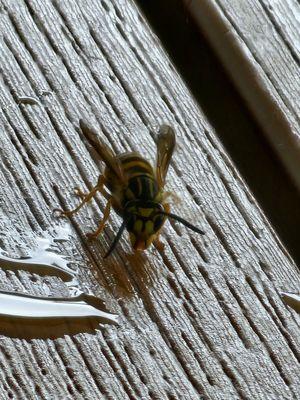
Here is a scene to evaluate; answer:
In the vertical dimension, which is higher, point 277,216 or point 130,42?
point 130,42

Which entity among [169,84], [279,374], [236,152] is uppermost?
[169,84]

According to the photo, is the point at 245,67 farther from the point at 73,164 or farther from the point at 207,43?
the point at 73,164

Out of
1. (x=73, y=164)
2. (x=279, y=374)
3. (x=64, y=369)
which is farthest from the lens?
(x=73, y=164)

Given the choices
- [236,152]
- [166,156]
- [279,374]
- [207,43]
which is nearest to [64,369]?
[279,374]

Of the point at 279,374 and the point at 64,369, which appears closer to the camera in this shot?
the point at 64,369

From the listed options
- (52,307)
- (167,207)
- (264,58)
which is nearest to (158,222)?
(167,207)

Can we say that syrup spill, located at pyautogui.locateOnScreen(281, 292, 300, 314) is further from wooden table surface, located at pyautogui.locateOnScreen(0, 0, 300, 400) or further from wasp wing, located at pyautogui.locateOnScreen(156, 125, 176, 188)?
wasp wing, located at pyautogui.locateOnScreen(156, 125, 176, 188)

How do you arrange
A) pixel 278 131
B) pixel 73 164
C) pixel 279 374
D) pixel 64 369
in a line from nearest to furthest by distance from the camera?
pixel 64 369 → pixel 279 374 → pixel 73 164 → pixel 278 131

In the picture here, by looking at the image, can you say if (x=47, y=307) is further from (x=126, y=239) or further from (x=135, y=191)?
(x=135, y=191)
